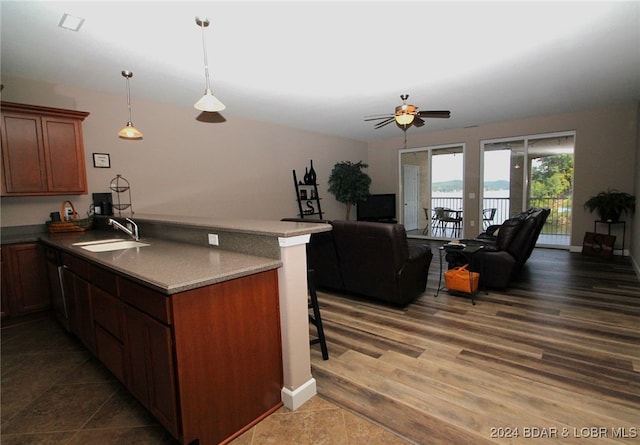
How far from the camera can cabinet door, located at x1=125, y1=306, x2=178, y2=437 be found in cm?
145

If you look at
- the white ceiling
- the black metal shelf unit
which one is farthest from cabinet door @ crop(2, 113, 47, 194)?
the black metal shelf unit

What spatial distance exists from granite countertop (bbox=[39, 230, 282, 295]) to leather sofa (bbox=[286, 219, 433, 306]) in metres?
1.54

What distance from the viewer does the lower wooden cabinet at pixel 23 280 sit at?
123 inches

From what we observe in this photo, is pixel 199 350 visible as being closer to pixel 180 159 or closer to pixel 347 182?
pixel 180 159

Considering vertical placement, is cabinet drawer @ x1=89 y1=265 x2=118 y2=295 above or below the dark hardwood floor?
above

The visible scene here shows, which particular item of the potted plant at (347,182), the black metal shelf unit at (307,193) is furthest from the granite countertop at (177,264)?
the potted plant at (347,182)

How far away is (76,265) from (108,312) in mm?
704

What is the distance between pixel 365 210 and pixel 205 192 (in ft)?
13.9

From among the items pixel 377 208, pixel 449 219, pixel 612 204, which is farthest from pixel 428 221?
pixel 612 204

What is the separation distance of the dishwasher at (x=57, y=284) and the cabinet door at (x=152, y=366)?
1510mm

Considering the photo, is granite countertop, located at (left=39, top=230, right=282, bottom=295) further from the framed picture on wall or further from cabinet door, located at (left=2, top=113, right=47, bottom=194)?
the framed picture on wall

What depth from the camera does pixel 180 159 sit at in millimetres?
4871

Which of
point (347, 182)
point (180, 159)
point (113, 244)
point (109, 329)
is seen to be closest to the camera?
point (109, 329)

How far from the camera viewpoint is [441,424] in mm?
1729
